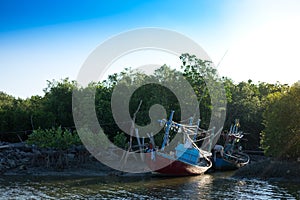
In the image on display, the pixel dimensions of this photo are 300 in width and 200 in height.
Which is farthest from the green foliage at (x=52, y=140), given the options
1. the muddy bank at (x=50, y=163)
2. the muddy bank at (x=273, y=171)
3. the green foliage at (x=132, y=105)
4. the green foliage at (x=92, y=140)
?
the muddy bank at (x=273, y=171)

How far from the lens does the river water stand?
88.9 ft

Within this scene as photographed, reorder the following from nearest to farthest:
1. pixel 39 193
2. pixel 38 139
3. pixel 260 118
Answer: pixel 39 193, pixel 38 139, pixel 260 118

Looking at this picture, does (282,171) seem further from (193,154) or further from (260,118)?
(260,118)

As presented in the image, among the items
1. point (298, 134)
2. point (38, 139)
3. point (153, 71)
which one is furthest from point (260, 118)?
point (38, 139)

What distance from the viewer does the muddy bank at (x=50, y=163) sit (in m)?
37.4

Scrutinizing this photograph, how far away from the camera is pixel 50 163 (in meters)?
38.9

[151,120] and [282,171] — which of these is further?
[151,120]

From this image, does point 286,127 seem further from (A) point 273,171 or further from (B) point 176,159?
(B) point 176,159

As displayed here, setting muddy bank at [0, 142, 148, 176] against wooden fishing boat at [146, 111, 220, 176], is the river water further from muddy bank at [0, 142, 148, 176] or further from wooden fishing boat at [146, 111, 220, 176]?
muddy bank at [0, 142, 148, 176]

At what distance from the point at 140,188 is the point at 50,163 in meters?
12.7

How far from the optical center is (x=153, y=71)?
56719 mm

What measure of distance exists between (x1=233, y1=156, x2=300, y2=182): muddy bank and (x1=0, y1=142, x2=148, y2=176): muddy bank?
39.9ft

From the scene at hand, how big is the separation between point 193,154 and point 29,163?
655 inches

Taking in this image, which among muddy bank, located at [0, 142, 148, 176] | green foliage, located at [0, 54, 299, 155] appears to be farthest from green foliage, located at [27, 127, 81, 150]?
green foliage, located at [0, 54, 299, 155]
